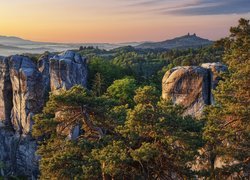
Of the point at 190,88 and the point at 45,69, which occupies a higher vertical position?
the point at 45,69

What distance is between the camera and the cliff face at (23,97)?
35750 millimetres

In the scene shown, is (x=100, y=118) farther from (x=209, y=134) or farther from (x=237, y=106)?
(x=237, y=106)

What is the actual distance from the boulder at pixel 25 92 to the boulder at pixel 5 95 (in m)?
1.16

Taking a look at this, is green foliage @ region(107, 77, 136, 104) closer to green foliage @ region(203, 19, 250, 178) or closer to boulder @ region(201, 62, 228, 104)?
boulder @ region(201, 62, 228, 104)

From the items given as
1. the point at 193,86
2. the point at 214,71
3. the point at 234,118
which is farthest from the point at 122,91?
the point at 234,118

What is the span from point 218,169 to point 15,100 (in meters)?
26.1

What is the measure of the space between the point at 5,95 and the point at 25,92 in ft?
12.0

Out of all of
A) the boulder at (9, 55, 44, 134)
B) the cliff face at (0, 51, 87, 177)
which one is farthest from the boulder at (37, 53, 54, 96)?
the boulder at (9, 55, 44, 134)

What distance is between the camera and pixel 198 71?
28625mm

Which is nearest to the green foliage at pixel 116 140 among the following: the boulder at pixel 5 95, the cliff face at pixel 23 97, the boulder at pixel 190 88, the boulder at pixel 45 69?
the boulder at pixel 190 88

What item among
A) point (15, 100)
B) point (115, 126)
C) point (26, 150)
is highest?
point (115, 126)

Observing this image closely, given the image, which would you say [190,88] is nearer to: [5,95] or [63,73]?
[63,73]

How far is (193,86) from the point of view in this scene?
93.8ft

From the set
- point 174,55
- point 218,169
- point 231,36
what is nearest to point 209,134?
point 218,169
